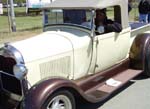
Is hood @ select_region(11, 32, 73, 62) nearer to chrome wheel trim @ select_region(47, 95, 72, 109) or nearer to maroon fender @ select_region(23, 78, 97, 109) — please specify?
maroon fender @ select_region(23, 78, 97, 109)

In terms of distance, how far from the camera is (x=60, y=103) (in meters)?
4.88

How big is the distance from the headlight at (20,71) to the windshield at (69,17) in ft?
5.31

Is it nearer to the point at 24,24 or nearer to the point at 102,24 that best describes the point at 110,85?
the point at 102,24

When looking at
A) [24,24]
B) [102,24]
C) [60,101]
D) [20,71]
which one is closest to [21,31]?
[24,24]

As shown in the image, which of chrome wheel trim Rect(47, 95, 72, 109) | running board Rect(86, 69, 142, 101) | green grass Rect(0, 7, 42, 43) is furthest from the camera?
green grass Rect(0, 7, 42, 43)

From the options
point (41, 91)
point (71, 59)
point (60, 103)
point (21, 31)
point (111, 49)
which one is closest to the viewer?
point (41, 91)

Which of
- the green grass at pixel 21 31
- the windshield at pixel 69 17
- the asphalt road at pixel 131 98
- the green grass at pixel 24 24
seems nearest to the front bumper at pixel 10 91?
the asphalt road at pixel 131 98

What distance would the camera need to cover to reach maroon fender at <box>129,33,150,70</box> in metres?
6.78

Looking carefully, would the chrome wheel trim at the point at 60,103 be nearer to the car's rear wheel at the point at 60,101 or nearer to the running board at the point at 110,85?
the car's rear wheel at the point at 60,101

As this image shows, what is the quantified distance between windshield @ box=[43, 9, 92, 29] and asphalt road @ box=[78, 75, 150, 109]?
4.60 ft

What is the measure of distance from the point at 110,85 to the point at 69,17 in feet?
4.69

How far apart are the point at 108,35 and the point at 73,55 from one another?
940mm

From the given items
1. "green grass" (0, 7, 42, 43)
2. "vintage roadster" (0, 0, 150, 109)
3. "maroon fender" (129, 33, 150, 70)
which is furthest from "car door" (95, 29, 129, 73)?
"green grass" (0, 7, 42, 43)

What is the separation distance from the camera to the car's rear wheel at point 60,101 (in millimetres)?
4658
